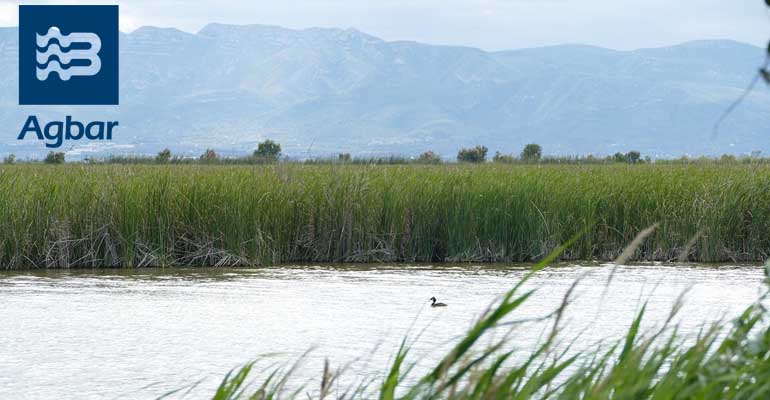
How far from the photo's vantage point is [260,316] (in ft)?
26.7

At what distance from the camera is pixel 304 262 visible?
38.2 ft

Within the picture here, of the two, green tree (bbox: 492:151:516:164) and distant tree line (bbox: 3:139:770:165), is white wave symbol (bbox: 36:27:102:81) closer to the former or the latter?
distant tree line (bbox: 3:139:770:165)

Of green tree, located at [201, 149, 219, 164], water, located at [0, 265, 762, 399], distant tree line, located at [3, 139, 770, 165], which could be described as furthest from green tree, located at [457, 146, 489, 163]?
water, located at [0, 265, 762, 399]

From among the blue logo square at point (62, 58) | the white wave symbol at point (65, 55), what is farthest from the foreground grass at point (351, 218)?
the white wave symbol at point (65, 55)

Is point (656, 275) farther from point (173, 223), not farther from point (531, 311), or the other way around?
point (173, 223)

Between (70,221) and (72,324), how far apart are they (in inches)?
131

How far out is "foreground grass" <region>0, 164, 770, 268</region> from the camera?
1102 centimetres

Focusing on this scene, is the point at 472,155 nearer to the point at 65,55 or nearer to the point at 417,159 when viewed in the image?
the point at 417,159

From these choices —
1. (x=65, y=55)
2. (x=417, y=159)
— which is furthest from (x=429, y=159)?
(x=65, y=55)

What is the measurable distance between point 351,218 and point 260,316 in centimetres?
353

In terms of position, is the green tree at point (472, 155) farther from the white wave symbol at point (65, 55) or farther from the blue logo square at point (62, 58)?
the white wave symbol at point (65, 55)

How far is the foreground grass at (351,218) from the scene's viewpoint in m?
11.0

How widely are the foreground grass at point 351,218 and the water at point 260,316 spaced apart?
1.97 ft

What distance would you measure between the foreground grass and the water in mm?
600
